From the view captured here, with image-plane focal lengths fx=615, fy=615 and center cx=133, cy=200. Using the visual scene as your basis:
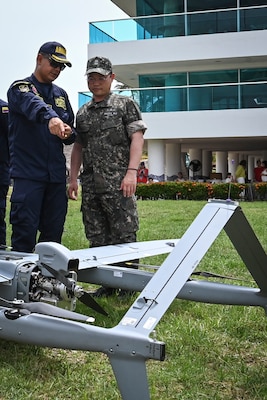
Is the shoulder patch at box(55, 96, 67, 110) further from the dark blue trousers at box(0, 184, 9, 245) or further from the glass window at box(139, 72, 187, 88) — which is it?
the glass window at box(139, 72, 187, 88)

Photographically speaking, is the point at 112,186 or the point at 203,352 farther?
the point at 112,186

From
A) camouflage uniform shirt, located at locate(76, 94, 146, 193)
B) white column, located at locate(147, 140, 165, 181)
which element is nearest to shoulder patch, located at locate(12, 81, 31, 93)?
camouflage uniform shirt, located at locate(76, 94, 146, 193)

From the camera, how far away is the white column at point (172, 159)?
2883 cm

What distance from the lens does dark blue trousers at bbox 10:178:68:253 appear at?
4.92m

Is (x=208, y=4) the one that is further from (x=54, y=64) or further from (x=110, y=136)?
(x=54, y=64)

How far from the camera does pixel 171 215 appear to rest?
14055mm

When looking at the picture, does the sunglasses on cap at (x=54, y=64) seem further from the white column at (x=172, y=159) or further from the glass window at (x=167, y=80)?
the white column at (x=172, y=159)

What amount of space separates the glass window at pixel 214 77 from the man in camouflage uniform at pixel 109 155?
1908 centimetres

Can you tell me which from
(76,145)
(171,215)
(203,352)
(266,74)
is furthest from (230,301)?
(266,74)

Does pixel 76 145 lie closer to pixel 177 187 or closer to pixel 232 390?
pixel 232 390

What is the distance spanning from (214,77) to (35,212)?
19.9 metres

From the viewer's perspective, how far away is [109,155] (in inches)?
209

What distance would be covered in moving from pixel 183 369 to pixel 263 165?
24.3 m

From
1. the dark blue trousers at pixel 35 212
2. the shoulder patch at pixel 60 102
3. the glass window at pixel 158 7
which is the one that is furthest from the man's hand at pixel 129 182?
the glass window at pixel 158 7
